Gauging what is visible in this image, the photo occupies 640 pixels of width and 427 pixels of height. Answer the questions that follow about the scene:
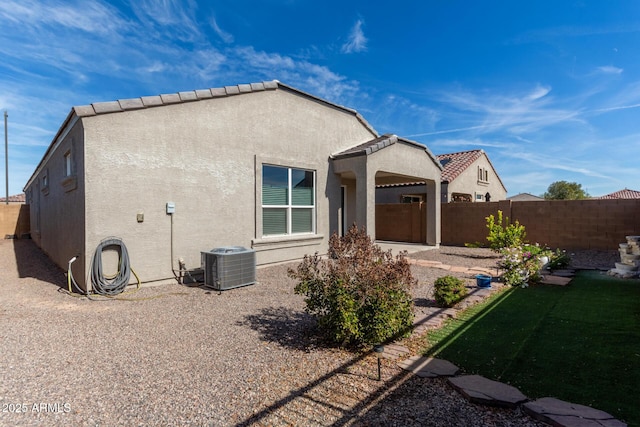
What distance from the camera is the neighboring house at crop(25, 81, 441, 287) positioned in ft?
22.3

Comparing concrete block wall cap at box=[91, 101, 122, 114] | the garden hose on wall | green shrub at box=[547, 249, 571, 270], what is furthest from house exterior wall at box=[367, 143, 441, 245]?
concrete block wall cap at box=[91, 101, 122, 114]

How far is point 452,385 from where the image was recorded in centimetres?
322

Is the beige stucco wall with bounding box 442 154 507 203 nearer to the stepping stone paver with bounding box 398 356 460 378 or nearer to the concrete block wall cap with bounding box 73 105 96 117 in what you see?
the stepping stone paver with bounding box 398 356 460 378

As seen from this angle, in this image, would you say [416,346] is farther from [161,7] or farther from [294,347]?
[161,7]

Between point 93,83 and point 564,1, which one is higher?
point 564,1

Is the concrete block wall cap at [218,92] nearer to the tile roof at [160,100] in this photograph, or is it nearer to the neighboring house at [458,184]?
the tile roof at [160,100]

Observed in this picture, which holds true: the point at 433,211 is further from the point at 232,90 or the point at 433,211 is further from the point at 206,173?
the point at 206,173

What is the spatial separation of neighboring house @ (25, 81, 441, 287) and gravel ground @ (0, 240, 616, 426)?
1926 millimetres

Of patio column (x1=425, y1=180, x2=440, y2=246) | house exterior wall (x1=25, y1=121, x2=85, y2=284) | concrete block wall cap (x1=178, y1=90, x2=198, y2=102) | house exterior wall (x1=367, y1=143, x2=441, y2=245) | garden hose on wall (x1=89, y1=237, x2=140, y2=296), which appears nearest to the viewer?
garden hose on wall (x1=89, y1=237, x2=140, y2=296)

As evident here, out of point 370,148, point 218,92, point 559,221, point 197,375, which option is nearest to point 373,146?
point 370,148

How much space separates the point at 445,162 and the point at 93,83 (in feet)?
71.8

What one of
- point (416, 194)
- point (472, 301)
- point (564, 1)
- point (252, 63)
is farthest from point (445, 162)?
point (472, 301)

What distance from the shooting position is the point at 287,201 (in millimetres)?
10117

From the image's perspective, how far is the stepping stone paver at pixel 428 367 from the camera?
11.3ft
